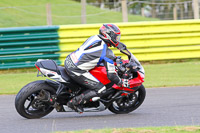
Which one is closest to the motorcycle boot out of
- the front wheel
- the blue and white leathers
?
the blue and white leathers

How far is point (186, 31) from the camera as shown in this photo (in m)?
13.6

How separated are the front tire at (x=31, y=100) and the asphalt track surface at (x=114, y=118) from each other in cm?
12

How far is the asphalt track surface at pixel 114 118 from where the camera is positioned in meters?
6.02

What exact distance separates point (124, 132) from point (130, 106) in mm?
1905

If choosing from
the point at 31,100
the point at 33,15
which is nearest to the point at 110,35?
the point at 31,100

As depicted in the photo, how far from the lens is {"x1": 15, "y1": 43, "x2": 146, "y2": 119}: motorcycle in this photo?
21.0 feet

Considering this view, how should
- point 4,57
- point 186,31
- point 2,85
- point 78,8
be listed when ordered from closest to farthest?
point 2,85
point 4,57
point 186,31
point 78,8

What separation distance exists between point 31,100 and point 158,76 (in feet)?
18.5

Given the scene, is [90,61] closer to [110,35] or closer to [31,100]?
[110,35]

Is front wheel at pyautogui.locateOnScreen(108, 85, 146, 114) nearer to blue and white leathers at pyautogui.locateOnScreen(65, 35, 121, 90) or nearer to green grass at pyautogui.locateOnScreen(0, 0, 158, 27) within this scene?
blue and white leathers at pyautogui.locateOnScreen(65, 35, 121, 90)

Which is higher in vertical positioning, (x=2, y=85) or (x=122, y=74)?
(x=122, y=74)

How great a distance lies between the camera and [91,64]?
6457 millimetres

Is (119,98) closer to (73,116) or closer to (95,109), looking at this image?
(95,109)

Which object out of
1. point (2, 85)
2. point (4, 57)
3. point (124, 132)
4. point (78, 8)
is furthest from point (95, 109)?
point (78, 8)
